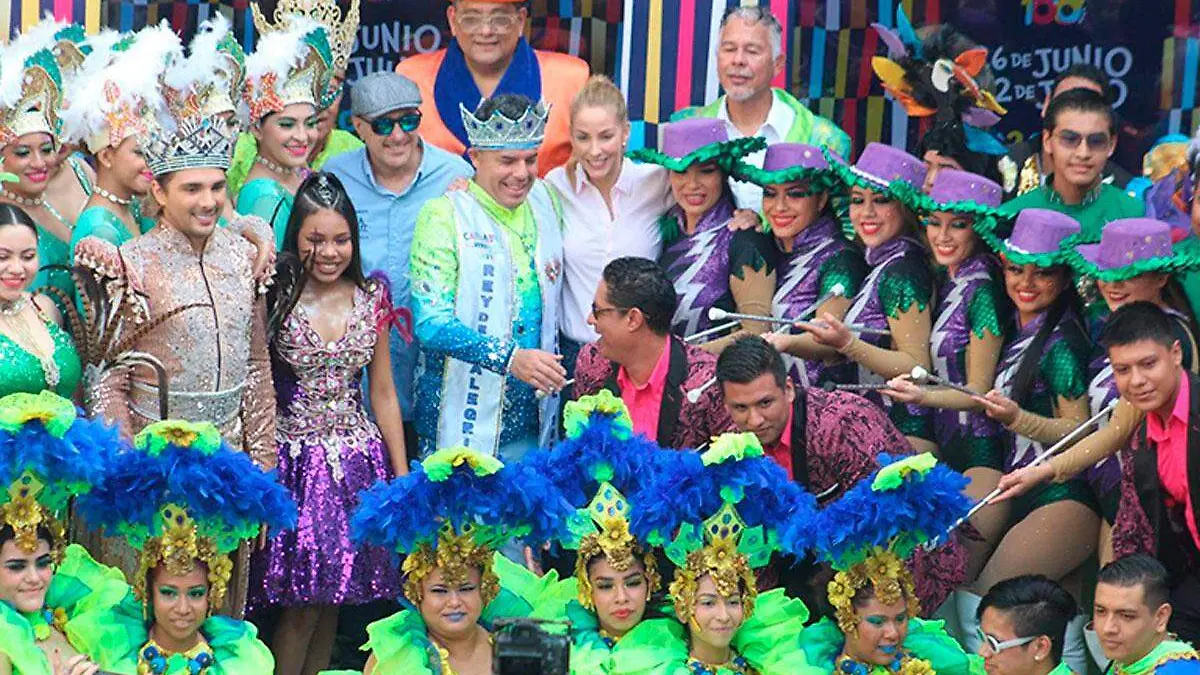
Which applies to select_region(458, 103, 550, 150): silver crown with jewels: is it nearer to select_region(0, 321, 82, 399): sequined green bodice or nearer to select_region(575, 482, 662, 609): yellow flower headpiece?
select_region(575, 482, 662, 609): yellow flower headpiece

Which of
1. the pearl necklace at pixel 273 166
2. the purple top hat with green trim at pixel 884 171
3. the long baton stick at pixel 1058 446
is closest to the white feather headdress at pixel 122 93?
the pearl necklace at pixel 273 166

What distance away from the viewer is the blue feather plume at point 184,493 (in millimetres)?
8047

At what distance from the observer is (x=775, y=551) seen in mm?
8844

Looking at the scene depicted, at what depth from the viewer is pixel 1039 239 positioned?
9195 millimetres

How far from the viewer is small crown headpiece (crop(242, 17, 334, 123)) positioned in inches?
389

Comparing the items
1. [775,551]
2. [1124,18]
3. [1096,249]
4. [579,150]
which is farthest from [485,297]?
[1124,18]

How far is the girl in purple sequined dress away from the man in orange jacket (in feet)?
4.20

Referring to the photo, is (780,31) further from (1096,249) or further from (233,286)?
(233,286)

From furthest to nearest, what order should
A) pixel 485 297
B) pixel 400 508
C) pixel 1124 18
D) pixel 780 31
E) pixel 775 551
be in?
1. pixel 1124 18
2. pixel 780 31
3. pixel 485 297
4. pixel 775 551
5. pixel 400 508

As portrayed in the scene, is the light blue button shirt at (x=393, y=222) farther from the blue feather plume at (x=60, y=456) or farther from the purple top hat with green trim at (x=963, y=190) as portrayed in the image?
the blue feather plume at (x=60, y=456)

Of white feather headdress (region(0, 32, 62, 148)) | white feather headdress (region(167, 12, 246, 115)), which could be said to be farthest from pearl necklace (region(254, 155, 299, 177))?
white feather headdress (region(0, 32, 62, 148))

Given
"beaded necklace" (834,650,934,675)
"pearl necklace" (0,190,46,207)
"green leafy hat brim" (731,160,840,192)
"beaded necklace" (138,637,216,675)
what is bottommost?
"beaded necklace" (834,650,934,675)

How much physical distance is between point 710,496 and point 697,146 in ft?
6.30

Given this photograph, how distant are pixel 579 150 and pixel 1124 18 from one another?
265 centimetres
